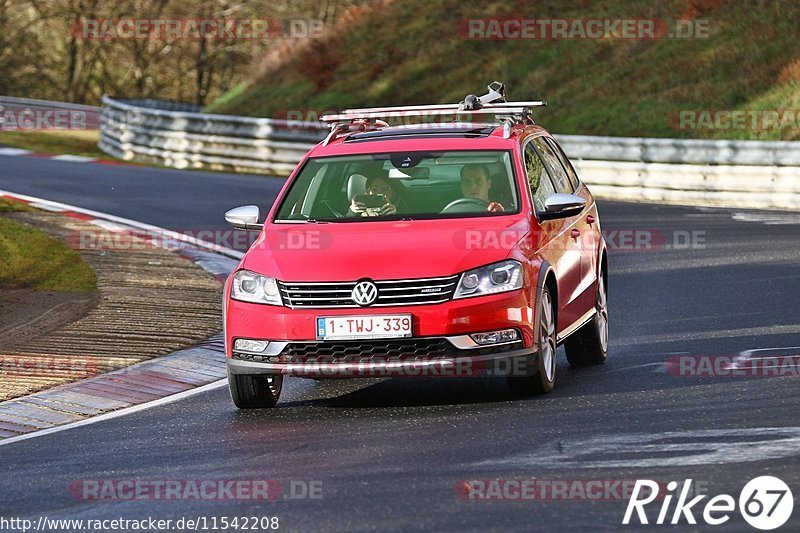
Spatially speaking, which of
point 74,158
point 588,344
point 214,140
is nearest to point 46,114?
point 74,158

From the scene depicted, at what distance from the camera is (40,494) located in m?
7.76

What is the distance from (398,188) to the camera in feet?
35.1

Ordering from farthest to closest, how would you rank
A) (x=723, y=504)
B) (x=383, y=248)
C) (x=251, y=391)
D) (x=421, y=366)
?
(x=251, y=391) → (x=383, y=248) → (x=421, y=366) → (x=723, y=504)

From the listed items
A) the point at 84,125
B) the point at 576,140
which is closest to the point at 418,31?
the point at 84,125

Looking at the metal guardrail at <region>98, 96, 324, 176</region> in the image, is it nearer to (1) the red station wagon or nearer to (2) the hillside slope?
(2) the hillside slope

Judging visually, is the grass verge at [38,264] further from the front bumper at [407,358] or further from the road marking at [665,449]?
the road marking at [665,449]

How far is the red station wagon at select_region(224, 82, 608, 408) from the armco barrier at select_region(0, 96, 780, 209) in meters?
13.5

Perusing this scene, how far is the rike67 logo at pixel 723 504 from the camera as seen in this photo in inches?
256

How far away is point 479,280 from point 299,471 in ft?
6.60

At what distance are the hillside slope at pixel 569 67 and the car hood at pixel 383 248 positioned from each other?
766 inches

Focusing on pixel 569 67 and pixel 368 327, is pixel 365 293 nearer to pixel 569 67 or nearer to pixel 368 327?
pixel 368 327

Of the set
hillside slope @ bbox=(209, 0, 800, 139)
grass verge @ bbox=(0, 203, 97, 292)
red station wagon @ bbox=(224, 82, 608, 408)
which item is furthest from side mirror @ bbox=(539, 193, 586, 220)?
hillside slope @ bbox=(209, 0, 800, 139)

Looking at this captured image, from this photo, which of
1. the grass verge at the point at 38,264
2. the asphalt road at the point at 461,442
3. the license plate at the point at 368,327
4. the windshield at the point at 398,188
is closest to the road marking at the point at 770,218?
the asphalt road at the point at 461,442

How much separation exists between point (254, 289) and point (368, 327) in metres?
0.83
